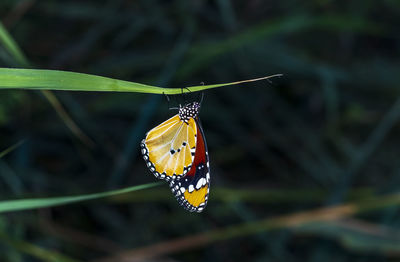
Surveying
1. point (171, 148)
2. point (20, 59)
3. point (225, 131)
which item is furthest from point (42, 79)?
point (225, 131)

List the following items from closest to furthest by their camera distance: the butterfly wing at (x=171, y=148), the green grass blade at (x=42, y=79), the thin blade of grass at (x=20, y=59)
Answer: the green grass blade at (x=42, y=79) < the thin blade of grass at (x=20, y=59) < the butterfly wing at (x=171, y=148)

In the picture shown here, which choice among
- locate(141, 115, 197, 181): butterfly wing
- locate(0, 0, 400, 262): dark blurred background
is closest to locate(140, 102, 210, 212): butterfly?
locate(141, 115, 197, 181): butterfly wing

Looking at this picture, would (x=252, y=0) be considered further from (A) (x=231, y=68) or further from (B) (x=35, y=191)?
(B) (x=35, y=191)

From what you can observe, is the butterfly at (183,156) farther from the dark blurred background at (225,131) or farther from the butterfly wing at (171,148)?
the dark blurred background at (225,131)

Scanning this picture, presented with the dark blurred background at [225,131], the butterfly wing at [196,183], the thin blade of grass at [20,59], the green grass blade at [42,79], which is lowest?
A: the green grass blade at [42,79]

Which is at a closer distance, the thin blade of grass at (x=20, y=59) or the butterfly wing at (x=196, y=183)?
the thin blade of grass at (x=20, y=59)

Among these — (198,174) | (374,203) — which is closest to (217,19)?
(374,203)

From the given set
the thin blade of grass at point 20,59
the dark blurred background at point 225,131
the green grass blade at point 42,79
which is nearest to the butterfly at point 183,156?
the thin blade of grass at point 20,59

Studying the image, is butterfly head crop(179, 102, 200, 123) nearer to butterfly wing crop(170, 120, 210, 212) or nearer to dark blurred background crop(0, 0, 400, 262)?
butterfly wing crop(170, 120, 210, 212)
